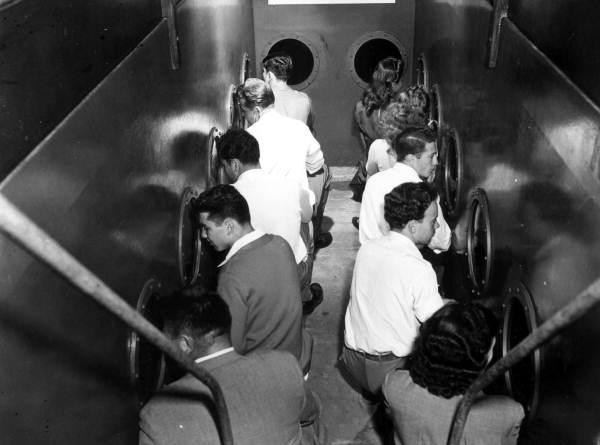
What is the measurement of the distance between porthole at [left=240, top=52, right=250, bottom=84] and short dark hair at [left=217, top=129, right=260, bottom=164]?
7.79 ft

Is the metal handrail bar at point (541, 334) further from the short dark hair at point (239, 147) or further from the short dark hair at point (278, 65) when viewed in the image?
the short dark hair at point (278, 65)

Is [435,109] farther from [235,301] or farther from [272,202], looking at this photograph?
[235,301]

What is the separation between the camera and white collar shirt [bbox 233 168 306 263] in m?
3.62

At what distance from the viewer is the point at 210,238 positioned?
3.11m

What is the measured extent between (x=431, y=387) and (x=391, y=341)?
2.53 feet

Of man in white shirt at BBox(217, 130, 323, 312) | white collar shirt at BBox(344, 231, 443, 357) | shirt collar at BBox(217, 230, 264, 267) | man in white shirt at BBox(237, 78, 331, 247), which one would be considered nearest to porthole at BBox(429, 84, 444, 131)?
man in white shirt at BBox(237, 78, 331, 247)

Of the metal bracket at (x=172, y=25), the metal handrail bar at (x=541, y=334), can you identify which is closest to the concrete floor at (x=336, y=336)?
the metal handrail bar at (x=541, y=334)

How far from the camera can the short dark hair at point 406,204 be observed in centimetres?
302

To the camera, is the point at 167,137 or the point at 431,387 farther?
the point at 167,137

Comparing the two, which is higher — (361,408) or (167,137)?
(167,137)

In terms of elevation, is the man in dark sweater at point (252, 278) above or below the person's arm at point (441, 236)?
above

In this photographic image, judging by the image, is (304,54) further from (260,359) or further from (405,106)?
(260,359)

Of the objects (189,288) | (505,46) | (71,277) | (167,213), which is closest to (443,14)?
(505,46)

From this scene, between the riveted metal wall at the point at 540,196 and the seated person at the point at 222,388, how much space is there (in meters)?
0.89
